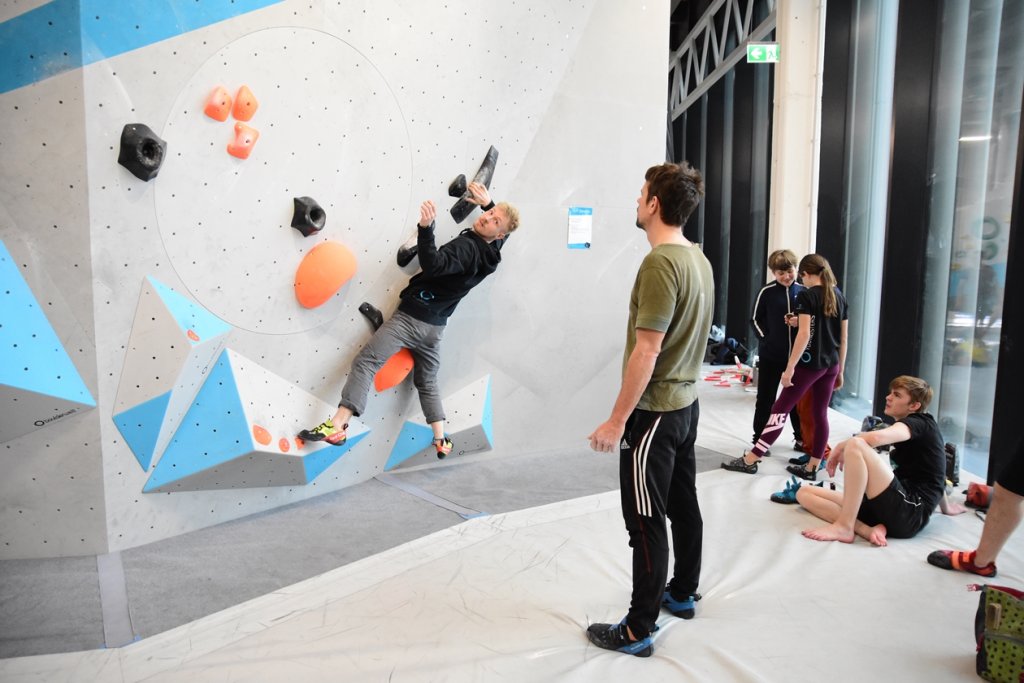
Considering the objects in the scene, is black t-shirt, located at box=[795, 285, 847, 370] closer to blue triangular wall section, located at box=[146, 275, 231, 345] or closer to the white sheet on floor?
the white sheet on floor

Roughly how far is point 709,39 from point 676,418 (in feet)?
28.1

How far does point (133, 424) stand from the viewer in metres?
2.75

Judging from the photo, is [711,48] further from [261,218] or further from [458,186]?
[261,218]

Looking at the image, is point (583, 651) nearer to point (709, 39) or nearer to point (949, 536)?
Answer: point (949, 536)

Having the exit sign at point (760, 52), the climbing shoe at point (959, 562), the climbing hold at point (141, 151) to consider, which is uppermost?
the exit sign at point (760, 52)

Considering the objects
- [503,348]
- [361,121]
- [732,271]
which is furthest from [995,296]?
[732,271]

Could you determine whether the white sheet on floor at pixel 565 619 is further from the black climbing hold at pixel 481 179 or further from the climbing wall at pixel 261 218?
the black climbing hold at pixel 481 179

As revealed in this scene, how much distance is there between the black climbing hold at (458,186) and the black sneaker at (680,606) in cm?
230

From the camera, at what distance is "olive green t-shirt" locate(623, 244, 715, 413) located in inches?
75.5

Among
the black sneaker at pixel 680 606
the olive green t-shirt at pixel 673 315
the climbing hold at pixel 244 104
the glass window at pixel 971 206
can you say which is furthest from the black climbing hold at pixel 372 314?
the glass window at pixel 971 206

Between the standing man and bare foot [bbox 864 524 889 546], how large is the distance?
1353mm

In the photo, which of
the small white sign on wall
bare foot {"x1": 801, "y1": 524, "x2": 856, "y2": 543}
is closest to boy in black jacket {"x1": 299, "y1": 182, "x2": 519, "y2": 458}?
the small white sign on wall

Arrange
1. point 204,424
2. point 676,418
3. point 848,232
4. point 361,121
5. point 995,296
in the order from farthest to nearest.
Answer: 1. point 848,232
2. point 995,296
3. point 361,121
4. point 204,424
5. point 676,418

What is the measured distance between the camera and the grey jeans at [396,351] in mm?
3381
